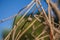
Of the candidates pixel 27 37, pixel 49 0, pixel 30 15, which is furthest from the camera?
pixel 27 37

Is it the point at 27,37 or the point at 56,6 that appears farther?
the point at 27,37

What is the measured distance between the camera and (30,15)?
0.71 m

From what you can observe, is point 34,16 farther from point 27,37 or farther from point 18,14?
point 27,37

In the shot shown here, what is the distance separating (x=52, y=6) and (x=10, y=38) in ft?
0.61

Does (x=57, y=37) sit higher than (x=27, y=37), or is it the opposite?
(x=27, y=37)

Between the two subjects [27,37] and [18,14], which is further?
[27,37]

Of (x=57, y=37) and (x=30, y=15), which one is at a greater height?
(x=30, y=15)

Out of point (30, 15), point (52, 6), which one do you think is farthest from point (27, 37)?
point (52, 6)

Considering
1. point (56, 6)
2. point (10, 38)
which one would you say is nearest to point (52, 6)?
point (56, 6)

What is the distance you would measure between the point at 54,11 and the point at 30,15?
105mm

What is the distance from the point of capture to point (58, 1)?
69 cm

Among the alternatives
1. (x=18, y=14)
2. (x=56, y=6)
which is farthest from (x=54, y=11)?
(x=18, y=14)

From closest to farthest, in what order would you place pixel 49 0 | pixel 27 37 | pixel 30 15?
1. pixel 49 0
2. pixel 30 15
3. pixel 27 37

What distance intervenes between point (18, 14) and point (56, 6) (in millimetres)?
130
